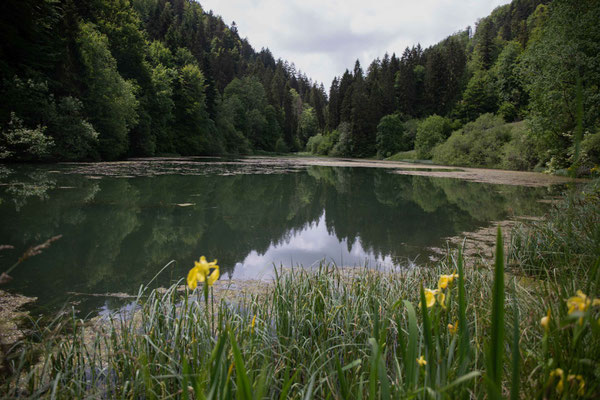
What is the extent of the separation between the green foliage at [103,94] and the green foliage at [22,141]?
13.7ft

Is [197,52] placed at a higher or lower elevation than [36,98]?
higher

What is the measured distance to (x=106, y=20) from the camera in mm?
25219

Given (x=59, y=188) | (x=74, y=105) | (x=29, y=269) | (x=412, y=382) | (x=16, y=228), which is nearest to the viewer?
(x=412, y=382)

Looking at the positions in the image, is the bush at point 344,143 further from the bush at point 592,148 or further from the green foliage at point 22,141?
the green foliage at point 22,141

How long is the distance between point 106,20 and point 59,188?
2204cm

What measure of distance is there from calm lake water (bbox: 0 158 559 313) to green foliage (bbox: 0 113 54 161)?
2474 millimetres

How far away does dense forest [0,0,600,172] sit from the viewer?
13.6m

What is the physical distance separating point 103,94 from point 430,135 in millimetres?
30912

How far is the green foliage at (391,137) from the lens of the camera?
4375cm

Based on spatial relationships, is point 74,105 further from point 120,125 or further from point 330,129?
point 330,129

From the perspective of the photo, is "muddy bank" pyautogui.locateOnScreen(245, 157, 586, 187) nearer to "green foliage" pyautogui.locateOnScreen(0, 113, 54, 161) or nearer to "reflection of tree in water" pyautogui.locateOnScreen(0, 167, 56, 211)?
"reflection of tree in water" pyautogui.locateOnScreen(0, 167, 56, 211)

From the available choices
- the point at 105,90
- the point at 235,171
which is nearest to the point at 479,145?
the point at 235,171

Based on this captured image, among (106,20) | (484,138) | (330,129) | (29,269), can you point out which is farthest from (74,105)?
(330,129)

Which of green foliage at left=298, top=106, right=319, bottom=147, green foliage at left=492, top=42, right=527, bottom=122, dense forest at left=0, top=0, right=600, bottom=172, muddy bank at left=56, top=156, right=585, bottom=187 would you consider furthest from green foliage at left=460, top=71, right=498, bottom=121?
green foliage at left=298, top=106, right=319, bottom=147
